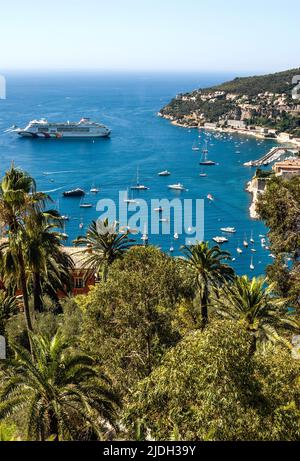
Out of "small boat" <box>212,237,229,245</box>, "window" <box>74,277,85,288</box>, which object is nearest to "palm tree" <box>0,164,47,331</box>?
"window" <box>74,277,85,288</box>

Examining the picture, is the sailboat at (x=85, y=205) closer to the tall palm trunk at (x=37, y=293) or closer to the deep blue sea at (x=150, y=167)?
the deep blue sea at (x=150, y=167)

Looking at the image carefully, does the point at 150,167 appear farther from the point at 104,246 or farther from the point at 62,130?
the point at 104,246

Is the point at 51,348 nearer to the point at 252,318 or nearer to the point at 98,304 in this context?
the point at 98,304

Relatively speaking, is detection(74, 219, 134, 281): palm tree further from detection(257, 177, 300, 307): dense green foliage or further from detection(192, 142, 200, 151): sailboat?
detection(192, 142, 200, 151): sailboat

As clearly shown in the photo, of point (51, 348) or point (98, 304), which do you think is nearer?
point (51, 348)

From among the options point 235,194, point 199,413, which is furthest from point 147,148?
point 199,413
